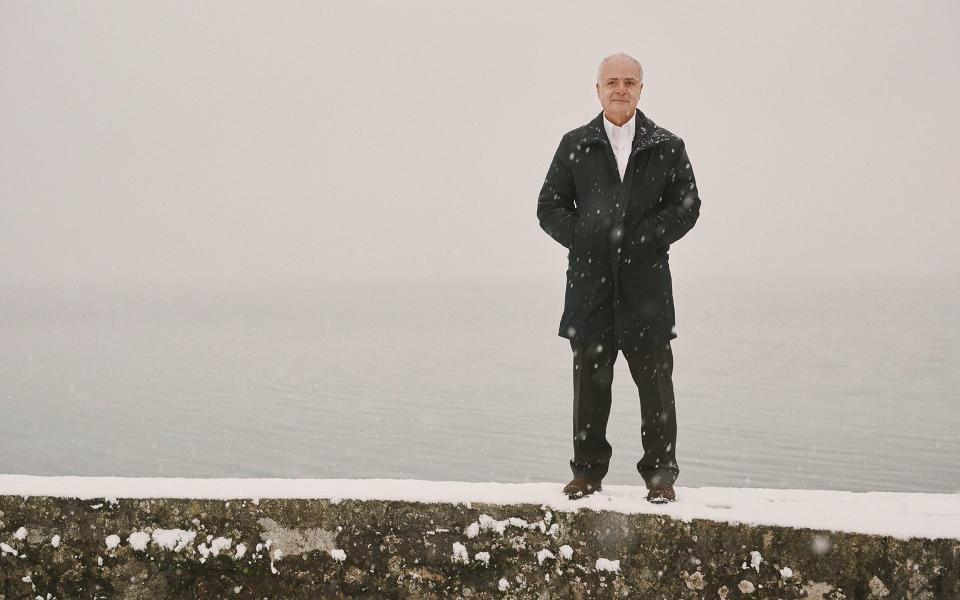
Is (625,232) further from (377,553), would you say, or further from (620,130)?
(377,553)

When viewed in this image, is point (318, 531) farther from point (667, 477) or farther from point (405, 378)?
point (405, 378)

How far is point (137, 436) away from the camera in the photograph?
77.0 ft

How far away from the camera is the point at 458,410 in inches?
1042

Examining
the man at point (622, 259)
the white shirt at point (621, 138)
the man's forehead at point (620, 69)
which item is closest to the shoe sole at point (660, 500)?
the man at point (622, 259)

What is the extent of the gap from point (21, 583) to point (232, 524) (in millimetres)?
889

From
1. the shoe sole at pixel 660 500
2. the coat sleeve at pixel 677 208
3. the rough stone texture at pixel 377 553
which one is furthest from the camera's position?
the coat sleeve at pixel 677 208

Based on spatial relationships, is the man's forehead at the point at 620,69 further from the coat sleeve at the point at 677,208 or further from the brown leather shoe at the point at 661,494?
the brown leather shoe at the point at 661,494

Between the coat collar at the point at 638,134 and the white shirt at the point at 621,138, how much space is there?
0.07 ft

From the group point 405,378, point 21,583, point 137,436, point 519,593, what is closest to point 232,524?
point 21,583

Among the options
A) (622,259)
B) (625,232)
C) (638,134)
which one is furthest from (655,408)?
(638,134)

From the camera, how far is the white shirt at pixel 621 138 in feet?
11.6

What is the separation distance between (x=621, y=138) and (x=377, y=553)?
6.63 feet

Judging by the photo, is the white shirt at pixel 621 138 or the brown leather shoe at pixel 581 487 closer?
the brown leather shoe at pixel 581 487

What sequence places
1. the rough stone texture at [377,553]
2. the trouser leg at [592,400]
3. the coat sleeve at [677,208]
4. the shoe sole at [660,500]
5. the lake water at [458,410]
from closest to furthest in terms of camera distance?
1. the rough stone texture at [377,553]
2. the shoe sole at [660,500]
3. the coat sleeve at [677,208]
4. the trouser leg at [592,400]
5. the lake water at [458,410]
